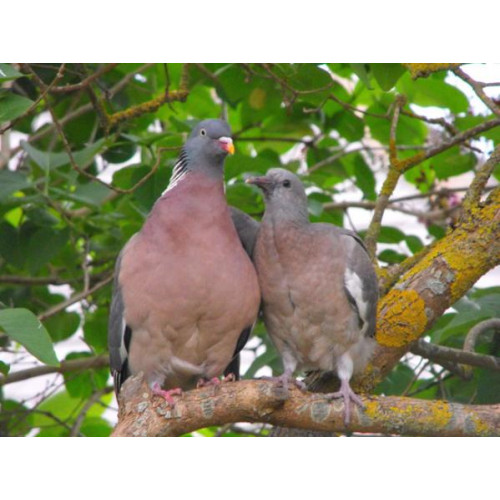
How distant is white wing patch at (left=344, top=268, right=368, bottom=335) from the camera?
2.81 meters

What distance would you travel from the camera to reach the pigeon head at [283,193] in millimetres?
2924

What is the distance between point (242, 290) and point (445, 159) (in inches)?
52.5

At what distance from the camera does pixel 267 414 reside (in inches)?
94.3

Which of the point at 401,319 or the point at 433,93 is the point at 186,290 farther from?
the point at 433,93

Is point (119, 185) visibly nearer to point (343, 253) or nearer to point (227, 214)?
point (227, 214)

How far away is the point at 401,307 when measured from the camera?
2877mm

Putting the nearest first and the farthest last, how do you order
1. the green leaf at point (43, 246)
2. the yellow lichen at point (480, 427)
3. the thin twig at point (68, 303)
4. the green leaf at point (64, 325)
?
the yellow lichen at point (480, 427) < the thin twig at point (68, 303) < the green leaf at point (43, 246) < the green leaf at point (64, 325)

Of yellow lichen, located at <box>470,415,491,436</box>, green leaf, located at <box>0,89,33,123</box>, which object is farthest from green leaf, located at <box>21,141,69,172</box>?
yellow lichen, located at <box>470,415,491,436</box>

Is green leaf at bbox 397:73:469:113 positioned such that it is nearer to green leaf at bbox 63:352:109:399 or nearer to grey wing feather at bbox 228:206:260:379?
grey wing feather at bbox 228:206:260:379

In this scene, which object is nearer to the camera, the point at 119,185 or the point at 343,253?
the point at 343,253

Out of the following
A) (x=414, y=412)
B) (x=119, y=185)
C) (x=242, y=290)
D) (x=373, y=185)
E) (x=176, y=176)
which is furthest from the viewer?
(x=373, y=185)

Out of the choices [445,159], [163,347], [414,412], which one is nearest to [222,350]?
[163,347]

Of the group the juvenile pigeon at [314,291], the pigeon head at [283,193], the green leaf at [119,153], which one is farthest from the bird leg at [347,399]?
the green leaf at [119,153]

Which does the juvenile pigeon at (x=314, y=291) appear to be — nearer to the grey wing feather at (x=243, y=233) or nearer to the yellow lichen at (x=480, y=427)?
the grey wing feather at (x=243, y=233)
